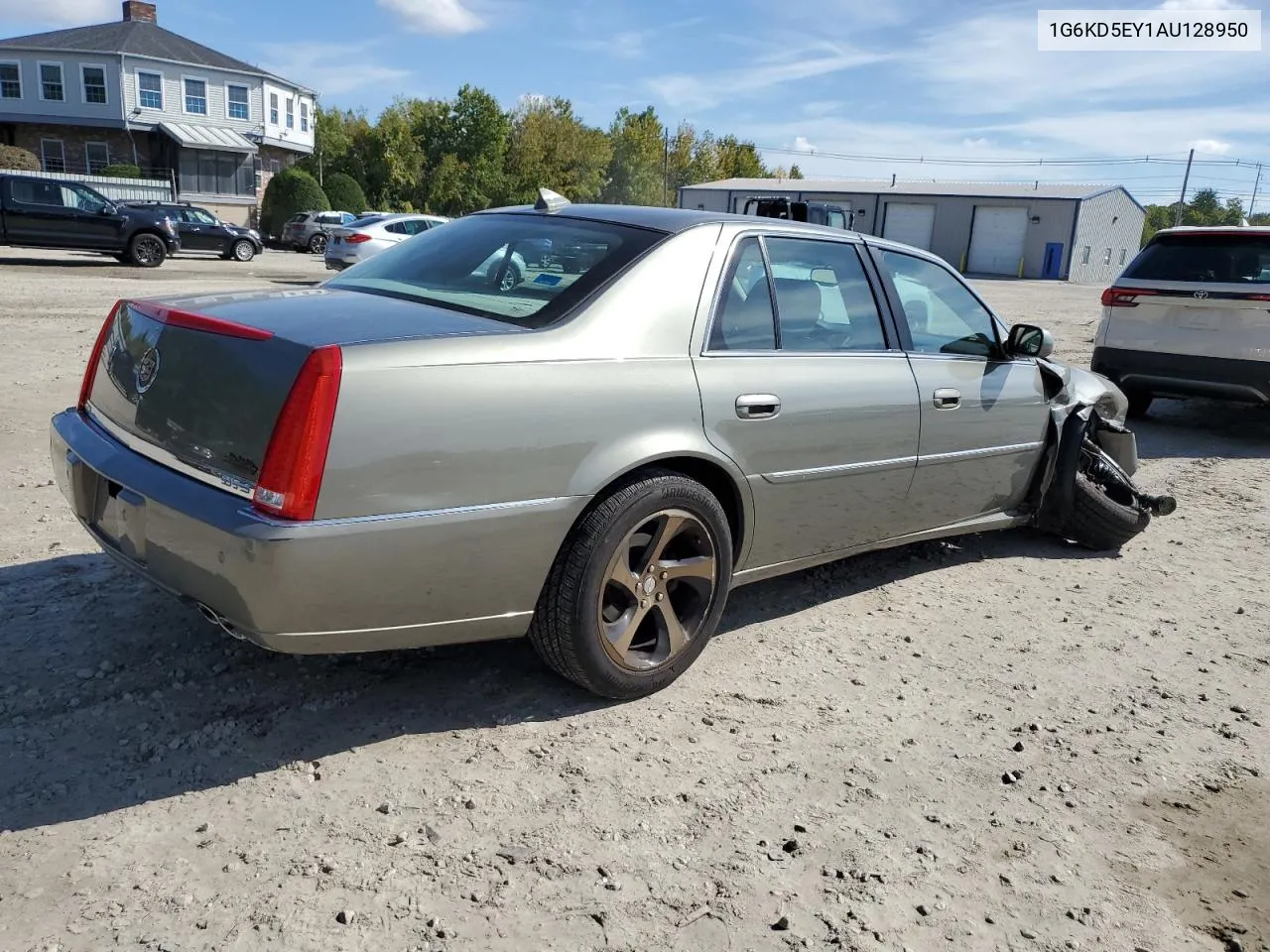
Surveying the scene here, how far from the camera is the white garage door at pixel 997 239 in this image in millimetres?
52906

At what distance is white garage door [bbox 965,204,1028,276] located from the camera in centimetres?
5291

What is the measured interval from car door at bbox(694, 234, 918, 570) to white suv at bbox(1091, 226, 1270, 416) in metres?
5.53

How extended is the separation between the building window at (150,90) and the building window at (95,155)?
2.62 metres

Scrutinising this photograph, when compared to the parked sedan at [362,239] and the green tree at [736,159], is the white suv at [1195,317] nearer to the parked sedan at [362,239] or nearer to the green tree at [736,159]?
the parked sedan at [362,239]

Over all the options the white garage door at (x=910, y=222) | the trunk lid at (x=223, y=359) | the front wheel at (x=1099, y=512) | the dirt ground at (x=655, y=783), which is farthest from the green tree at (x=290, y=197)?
the trunk lid at (x=223, y=359)

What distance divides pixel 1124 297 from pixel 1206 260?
2.23ft

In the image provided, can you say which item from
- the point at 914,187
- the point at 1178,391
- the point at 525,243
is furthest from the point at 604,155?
the point at 525,243

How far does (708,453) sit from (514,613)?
2.88 feet

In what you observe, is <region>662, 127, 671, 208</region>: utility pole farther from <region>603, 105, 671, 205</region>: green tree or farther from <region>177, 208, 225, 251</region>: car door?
<region>177, 208, 225, 251</region>: car door

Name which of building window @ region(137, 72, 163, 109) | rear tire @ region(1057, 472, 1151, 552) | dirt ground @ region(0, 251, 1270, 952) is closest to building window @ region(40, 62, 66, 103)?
building window @ region(137, 72, 163, 109)

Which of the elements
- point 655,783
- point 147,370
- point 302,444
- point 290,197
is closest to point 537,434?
point 302,444

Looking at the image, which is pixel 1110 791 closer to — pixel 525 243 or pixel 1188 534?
pixel 525 243

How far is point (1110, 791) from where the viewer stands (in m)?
3.22

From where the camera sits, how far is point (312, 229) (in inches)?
1337
